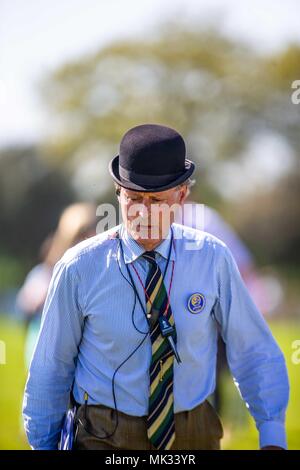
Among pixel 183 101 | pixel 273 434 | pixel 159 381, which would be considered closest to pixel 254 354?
pixel 273 434

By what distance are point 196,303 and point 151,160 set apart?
615 mm

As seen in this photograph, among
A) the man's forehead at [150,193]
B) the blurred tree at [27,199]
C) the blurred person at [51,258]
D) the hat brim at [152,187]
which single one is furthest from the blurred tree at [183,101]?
the man's forehead at [150,193]

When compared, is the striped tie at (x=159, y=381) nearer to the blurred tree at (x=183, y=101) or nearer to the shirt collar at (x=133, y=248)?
the shirt collar at (x=133, y=248)

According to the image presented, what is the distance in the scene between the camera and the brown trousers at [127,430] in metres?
3.37

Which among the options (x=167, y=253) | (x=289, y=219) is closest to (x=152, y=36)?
(x=289, y=219)

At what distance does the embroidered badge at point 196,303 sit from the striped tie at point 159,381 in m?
0.09

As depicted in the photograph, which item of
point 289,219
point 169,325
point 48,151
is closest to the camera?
point 169,325

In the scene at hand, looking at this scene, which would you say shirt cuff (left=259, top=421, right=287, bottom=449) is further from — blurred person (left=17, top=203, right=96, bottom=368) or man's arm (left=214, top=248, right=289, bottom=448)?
blurred person (left=17, top=203, right=96, bottom=368)

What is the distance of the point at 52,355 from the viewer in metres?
3.40

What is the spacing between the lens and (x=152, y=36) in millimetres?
15750

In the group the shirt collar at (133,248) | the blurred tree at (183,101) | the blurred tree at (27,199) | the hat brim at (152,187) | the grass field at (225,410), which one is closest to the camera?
the hat brim at (152,187)

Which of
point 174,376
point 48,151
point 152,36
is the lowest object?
point 48,151

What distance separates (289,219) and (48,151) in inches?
229

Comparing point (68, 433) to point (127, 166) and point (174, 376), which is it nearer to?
point (174, 376)
